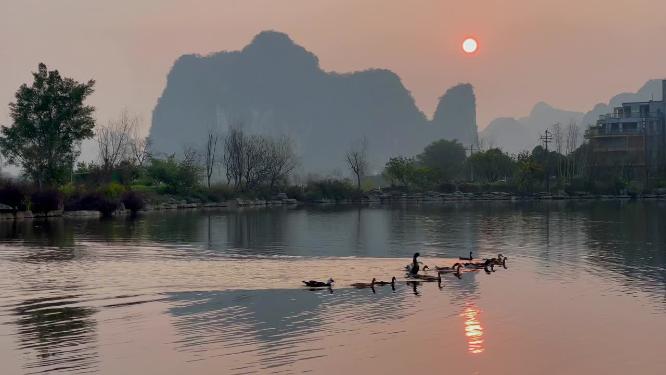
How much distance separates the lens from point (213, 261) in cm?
3266

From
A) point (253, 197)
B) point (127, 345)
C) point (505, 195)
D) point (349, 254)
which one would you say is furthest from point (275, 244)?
point (505, 195)

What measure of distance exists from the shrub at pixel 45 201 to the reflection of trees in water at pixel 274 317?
43687 mm

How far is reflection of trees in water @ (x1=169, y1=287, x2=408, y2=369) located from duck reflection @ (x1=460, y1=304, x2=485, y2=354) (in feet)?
5.46

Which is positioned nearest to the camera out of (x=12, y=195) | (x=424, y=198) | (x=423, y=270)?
(x=423, y=270)

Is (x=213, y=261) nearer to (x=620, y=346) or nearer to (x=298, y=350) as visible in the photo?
(x=298, y=350)

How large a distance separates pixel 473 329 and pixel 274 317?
476cm

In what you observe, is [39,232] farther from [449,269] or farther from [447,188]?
[447,188]

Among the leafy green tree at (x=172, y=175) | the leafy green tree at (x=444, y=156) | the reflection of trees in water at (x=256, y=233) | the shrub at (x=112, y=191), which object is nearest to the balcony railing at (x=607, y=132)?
the leafy green tree at (x=444, y=156)

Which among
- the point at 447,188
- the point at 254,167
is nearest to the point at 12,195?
the point at 254,167

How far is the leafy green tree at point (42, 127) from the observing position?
71188 millimetres

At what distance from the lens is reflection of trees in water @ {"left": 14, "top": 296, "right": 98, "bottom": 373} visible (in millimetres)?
16312

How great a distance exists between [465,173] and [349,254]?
363 feet

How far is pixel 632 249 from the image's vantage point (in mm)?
38094

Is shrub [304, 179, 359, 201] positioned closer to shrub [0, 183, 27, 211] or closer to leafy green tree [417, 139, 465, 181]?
leafy green tree [417, 139, 465, 181]
